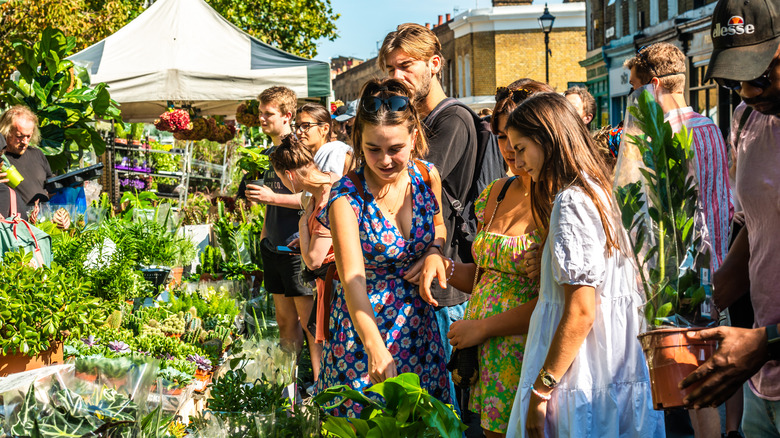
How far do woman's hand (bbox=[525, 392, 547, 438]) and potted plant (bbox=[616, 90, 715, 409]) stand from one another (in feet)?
1.57

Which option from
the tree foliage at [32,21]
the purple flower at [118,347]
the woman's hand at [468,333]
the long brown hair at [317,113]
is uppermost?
the tree foliage at [32,21]

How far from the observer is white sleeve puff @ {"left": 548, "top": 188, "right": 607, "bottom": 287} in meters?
2.15

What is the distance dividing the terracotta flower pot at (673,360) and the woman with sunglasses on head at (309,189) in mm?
2062

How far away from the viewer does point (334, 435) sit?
191 cm

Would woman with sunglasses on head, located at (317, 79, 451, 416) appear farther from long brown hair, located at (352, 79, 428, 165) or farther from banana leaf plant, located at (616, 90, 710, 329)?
banana leaf plant, located at (616, 90, 710, 329)

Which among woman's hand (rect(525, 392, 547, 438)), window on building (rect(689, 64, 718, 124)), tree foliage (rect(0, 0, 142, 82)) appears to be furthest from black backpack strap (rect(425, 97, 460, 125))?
window on building (rect(689, 64, 718, 124))

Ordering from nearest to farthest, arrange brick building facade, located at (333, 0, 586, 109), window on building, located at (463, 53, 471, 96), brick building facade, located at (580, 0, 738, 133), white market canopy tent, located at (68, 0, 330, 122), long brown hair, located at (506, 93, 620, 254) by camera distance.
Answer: long brown hair, located at (506, 93, 620, 254)
white market canopy tent, located at (68, 0, 330, 122)
brick building facade, located at (580, 0, 738, 133)
brick building facade, located at (333, 0, 586, 109)
window on building, located at (463, 53, 471, 96)

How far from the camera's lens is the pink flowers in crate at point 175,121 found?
823 cm

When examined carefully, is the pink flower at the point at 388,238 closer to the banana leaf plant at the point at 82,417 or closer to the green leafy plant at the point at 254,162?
the banana leaf plant at the point at 82,417

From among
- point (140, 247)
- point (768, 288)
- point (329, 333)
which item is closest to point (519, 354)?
point (329, 333)

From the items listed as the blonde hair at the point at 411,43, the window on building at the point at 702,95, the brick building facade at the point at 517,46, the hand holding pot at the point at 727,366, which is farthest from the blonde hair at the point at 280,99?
the brick building facade at the point at 517,46

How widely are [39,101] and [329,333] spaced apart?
5.02 metres

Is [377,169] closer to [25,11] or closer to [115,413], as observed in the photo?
[115,413]

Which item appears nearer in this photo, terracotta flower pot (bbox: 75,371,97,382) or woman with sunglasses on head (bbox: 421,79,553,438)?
terracotta flower pot (bbox: 75,371,97,382)
